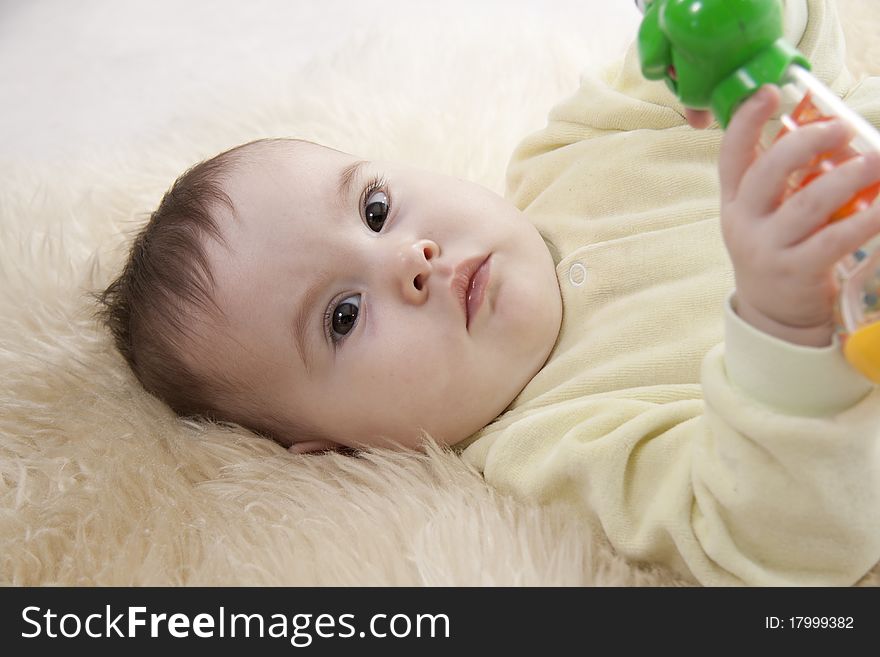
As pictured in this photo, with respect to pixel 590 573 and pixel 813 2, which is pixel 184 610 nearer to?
pixel 590 573

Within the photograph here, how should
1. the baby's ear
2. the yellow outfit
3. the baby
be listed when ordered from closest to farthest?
the yellow outfit, the baby, the baby's ear

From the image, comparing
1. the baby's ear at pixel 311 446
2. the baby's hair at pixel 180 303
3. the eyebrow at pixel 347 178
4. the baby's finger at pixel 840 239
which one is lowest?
the baby's ear at pixel 311 446

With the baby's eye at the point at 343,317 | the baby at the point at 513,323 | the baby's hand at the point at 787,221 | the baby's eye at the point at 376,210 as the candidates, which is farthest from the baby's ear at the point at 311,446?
the baby's hand at the point at 787,221

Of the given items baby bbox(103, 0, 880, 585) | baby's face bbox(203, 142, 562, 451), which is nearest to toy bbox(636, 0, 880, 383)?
baby bbox(103, 0, 880, 585)

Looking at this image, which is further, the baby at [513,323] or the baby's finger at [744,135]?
the baby at [513,323]

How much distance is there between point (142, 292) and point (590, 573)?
650mm

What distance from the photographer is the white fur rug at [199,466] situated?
98cm

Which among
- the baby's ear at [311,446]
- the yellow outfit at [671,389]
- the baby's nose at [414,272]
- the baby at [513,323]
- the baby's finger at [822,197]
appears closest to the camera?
the baby's finger at [822,197]

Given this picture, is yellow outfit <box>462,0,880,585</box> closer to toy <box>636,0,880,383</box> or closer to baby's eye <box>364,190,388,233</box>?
toy <box>636,0,880,383</box>

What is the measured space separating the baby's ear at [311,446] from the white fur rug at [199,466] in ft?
0.13

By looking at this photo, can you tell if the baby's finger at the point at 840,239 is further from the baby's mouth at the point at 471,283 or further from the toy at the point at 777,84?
the baby's mouth at the point at 471,283

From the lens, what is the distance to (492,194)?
127cm

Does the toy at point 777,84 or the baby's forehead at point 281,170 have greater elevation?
the toy at point 777,84

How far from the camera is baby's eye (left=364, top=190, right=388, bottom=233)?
3.92 feet
